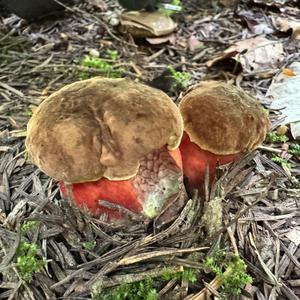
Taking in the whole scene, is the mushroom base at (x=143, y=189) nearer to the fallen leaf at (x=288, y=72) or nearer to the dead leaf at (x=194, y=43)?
the fallen leaf at (x=288, y=72)

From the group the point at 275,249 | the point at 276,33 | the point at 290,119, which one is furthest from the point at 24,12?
the point at 275,249

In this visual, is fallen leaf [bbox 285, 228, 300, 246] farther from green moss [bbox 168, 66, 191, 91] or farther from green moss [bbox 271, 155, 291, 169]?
green moss [bbox 168, 66, 191, 91]

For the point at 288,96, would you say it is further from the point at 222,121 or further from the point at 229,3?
the point at 229,3

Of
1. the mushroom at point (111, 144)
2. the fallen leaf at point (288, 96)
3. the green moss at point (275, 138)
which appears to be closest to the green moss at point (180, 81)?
the fallen leaf at point (288, 96)

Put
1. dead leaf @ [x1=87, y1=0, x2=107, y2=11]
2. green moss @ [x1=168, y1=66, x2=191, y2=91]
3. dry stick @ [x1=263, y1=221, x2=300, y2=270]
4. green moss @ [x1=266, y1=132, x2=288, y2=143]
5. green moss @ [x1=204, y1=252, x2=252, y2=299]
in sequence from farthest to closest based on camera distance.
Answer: dead leaf @ [x1=87, y1=0, x2=107, y2=11] < green moss @ [x1=168, y1=66, x2=191, y2=91] < green moss @ [x1=266, y1=132, x2=288, y2=143] < dry stick @ [x1=263, y1=221, x2=300, y2=270] < green moss @ [x1=204, y1=252, x2=252, y2=299]

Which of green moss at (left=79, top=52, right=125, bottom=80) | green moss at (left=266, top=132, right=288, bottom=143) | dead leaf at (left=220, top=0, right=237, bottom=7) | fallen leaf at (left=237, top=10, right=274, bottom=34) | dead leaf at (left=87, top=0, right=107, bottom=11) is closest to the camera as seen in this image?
green moss at (left=266, top=132, right=288, bottom=143)

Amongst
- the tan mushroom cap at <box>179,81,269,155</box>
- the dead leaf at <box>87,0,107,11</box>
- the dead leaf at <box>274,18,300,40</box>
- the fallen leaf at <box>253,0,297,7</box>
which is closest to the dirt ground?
the tan mushroom cap at <box>179,81,269,155</box>

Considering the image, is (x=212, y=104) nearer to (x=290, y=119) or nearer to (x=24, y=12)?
(x=290, y=119)
